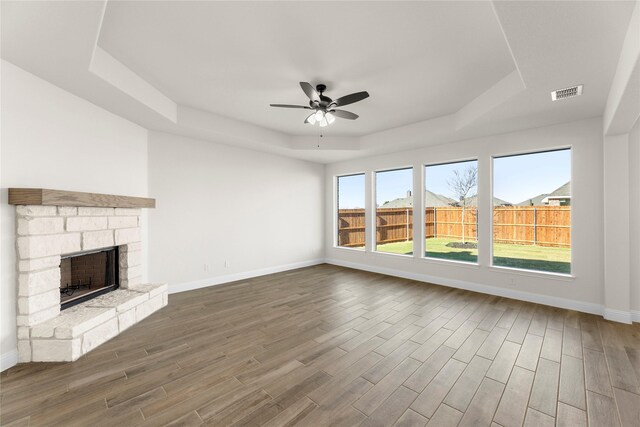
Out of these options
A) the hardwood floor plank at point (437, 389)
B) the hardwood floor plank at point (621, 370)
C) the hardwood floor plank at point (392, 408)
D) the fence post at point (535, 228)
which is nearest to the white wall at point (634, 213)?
the fence post at point (535, 228)

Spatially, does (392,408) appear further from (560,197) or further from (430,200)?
(430,200)

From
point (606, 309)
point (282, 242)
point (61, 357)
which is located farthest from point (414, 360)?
point (282, 242)

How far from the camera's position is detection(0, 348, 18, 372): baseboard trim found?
2.28 meters

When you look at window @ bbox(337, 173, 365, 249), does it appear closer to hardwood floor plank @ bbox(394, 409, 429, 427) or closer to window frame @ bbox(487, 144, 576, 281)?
window frame @ bbox(487, 144, 576, 281)

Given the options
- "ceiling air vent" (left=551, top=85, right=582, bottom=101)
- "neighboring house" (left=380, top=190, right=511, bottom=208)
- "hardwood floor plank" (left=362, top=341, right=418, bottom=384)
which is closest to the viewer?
"hardwood floor plank" (left=362, top=341, right=418, bottom=384)

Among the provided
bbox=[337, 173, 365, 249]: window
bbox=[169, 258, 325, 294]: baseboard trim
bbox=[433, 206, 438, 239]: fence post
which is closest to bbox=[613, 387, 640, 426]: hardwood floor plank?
bbox=[433, 206, 438, 239]: fence post

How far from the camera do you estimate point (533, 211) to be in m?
4.29

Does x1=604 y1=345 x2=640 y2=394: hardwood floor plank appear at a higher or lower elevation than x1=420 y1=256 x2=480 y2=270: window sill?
lower

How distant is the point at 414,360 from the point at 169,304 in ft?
11.3

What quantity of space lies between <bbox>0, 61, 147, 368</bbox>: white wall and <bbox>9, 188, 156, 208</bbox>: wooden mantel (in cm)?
12

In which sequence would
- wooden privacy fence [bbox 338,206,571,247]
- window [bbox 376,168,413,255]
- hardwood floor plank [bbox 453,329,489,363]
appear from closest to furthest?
hardwood floor plank [bbox 453,329,489,363] → wooden privacy fence [bbox 338,206,571,247] → window [bbox 376,168,413,255]

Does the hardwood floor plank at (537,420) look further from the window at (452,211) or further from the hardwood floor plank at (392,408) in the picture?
the window at (452,211)

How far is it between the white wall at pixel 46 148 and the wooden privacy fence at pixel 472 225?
4.89 metres

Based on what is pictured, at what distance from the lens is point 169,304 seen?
3898 mm
